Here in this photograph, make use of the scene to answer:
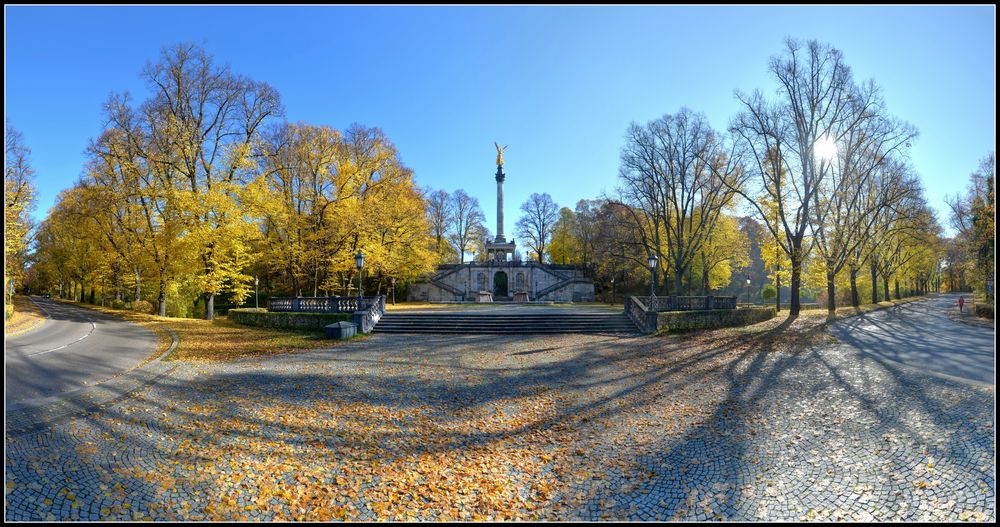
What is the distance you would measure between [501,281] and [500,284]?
43 centimetres

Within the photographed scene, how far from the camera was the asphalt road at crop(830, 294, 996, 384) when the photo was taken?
10.3 m

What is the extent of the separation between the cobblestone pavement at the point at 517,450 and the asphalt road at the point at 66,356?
5.62 ft

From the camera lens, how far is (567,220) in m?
63.2

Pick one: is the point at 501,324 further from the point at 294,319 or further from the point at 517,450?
the point at 517,450

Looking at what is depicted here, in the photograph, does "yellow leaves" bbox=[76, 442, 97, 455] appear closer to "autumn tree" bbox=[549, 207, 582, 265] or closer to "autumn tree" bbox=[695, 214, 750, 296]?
"autumn tree" bbox=[695, 214, 750, 296]

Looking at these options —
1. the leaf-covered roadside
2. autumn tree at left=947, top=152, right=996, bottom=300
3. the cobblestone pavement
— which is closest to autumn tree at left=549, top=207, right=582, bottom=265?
autumn tree at left=947, top=152, right=996, bottom=300

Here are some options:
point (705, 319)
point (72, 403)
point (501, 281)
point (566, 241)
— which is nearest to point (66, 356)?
point (72, 403)

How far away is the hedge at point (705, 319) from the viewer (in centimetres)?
1950

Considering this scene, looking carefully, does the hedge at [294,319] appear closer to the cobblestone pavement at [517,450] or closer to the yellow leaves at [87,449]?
the cobblestone pavement at [517,450]

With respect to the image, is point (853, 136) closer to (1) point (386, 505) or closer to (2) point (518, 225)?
(1) point (386, 505)

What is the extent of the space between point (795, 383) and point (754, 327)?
39.0ft

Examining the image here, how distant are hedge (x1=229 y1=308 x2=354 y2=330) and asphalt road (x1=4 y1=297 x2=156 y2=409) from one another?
4.13m

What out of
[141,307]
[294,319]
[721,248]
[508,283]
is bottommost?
[294,319]

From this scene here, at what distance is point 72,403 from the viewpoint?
6727 millimetres
